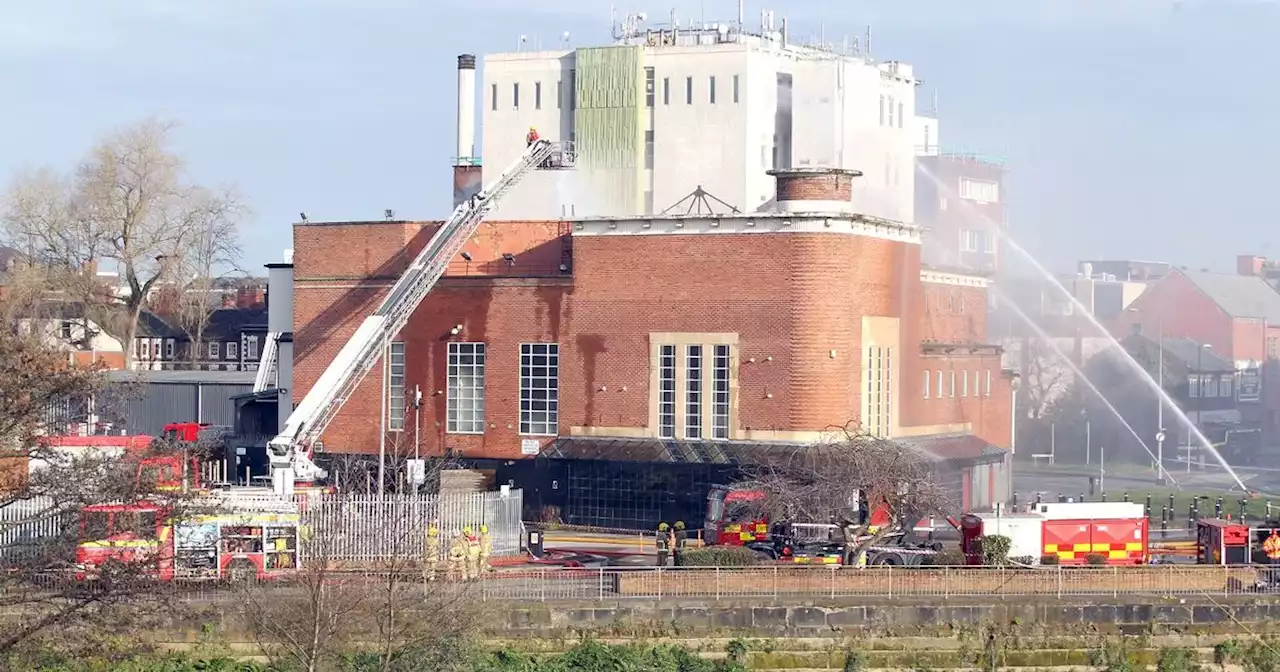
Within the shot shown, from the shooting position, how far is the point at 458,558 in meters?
42.2

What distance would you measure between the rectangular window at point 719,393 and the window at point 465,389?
7.57m

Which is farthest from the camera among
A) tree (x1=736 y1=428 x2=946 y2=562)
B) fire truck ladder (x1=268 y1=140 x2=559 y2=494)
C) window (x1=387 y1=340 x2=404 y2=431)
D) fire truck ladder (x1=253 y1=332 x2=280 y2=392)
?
fire truck ladder (x1=253 y1=332 x2=280 y2=392)

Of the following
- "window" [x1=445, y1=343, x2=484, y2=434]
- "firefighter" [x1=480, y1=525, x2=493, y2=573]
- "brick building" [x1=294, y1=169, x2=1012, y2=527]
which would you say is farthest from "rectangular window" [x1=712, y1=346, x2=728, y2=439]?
"firefighter" [x1=480, y1=525, x2=493, y2=573]

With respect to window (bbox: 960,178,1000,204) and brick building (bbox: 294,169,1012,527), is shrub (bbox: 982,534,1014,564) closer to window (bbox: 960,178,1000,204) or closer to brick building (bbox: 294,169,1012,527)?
brick building (bbox: 294,169,1012,527)

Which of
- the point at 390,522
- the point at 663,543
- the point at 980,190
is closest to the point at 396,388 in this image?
the point at 663,543

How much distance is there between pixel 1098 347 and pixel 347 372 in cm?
5741

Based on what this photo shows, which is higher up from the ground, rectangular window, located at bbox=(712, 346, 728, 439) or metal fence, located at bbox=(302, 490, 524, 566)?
rectangular window, located at bbox=(712, 346, 728, 439)

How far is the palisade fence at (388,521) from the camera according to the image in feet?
126

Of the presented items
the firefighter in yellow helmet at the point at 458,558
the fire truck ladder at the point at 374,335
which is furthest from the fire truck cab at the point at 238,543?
the fire truck ladder at the point at 374,335

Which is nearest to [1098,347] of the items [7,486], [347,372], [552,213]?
[552,213]

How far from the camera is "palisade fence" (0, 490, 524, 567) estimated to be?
126ft

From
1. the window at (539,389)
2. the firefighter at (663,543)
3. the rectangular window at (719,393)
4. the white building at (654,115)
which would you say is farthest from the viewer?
the white building at (654,115)

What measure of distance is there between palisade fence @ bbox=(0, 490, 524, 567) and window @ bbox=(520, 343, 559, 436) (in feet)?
27.4

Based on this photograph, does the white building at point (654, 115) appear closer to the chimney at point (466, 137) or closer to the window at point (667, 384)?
the chimney at point (466, 137)
